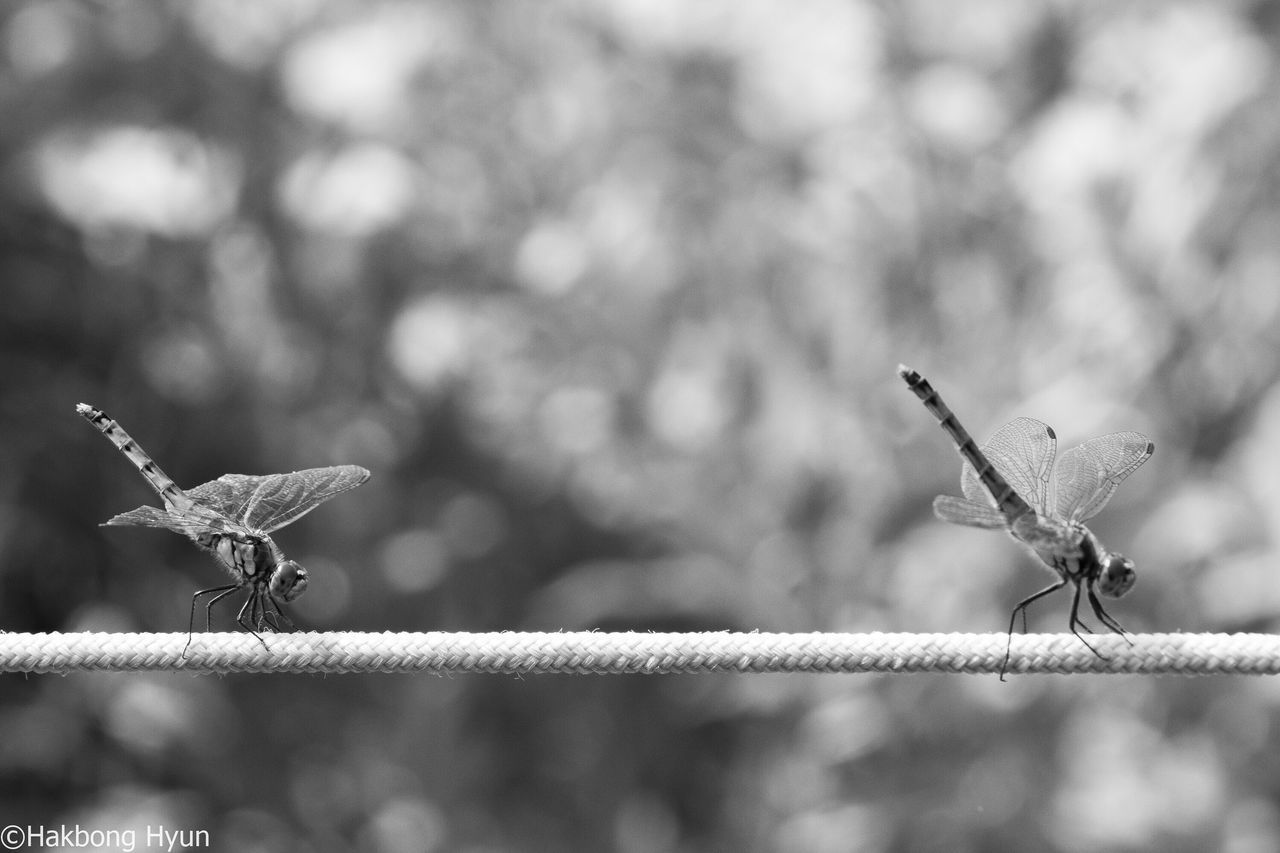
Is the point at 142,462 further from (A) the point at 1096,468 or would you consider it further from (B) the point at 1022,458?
(A) the point at 1096,468

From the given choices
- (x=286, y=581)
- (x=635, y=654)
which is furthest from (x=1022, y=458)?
(x=286, y=581)

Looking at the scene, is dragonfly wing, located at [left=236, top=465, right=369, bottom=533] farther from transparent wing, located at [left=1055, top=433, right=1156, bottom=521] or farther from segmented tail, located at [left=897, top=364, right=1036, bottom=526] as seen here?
transparent wing, located at [left=1055, top=433, right=1156, bottom=521]

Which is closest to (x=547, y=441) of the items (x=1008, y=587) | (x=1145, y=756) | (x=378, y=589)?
(x=378, y=589)

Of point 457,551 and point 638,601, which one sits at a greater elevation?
point 457,551

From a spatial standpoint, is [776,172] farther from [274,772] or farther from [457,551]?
[274,772]

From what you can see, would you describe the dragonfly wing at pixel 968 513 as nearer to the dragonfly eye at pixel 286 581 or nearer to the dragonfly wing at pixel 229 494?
the dragonfly eye at pixel 286 581

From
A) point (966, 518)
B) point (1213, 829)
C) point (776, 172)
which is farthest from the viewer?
point (776, 172)

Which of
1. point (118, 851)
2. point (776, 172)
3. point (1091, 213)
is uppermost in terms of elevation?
point (776, 172)
